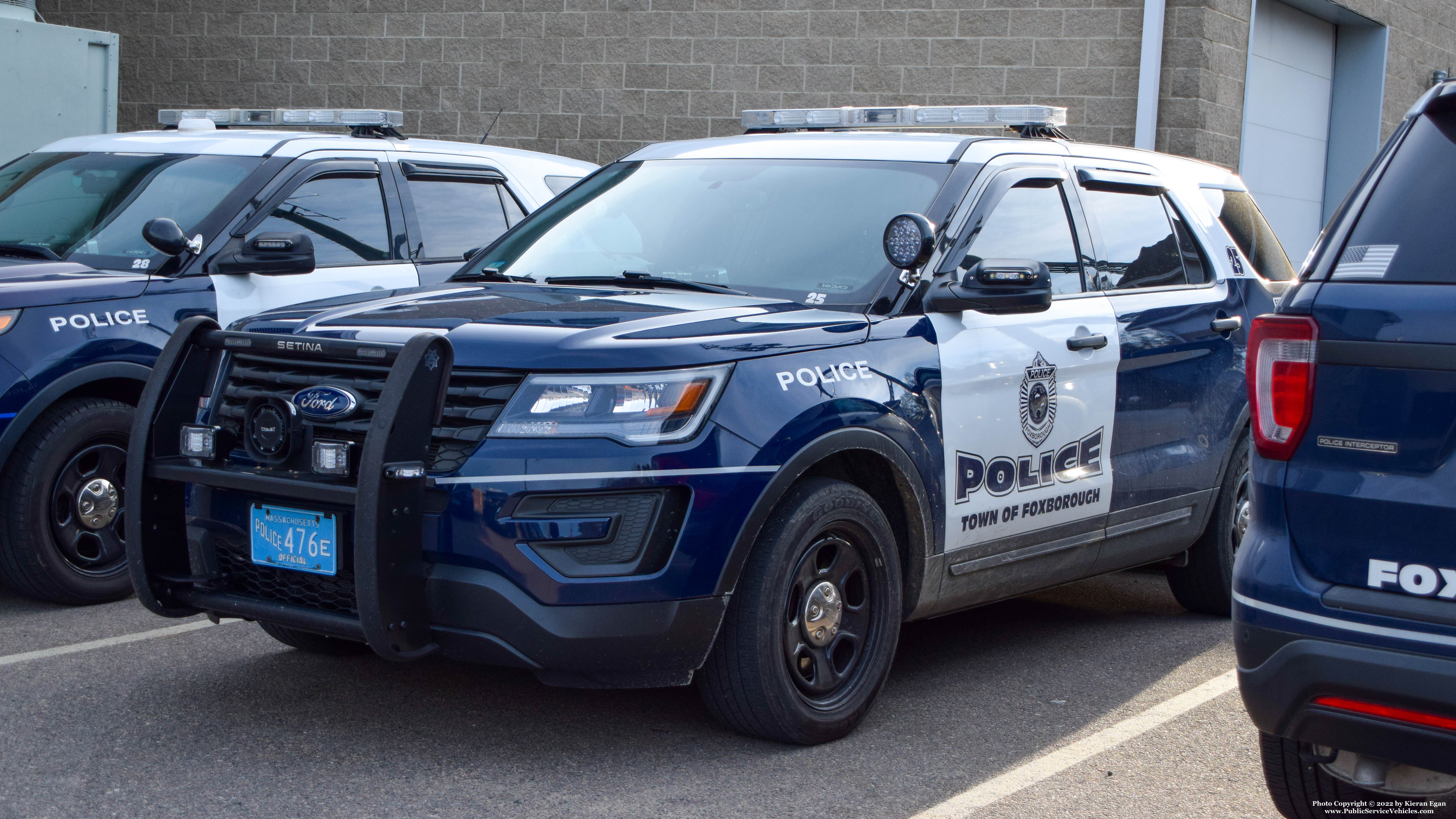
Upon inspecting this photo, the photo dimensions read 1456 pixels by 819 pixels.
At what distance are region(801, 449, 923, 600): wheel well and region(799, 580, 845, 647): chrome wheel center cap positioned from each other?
0.30 m

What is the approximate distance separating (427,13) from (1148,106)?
6.43 meters

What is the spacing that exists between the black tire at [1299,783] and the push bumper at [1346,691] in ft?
1.29

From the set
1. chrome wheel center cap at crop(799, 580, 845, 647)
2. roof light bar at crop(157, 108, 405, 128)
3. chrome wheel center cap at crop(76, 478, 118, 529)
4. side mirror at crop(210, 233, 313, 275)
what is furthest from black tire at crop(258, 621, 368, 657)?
roof light bar at crop(157, 108, 405, 128)

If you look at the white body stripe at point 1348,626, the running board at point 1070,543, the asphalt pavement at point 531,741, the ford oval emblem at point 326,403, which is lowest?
the asphalt pavement at point 531,741

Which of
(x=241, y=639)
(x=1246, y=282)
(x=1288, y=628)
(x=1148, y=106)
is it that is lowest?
(x=241, y=639)

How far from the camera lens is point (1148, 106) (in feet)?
35.9

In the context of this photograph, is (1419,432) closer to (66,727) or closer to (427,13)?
(66,727)

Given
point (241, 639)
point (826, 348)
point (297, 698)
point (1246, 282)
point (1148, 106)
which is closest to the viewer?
point (826, 348)

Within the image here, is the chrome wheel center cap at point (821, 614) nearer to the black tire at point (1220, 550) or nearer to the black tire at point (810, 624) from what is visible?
the black tire at point (810, 624)

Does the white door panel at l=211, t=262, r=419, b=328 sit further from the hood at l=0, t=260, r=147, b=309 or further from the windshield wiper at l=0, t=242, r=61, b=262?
the windshield wiper at l=0, t=242, r=61, b=262

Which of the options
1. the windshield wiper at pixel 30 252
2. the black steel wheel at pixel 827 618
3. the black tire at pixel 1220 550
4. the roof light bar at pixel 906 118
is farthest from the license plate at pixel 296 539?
the black tire at pixel 1220 550

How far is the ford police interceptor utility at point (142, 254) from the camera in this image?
18.4 ft

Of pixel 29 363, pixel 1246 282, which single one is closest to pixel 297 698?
pixel 29 363

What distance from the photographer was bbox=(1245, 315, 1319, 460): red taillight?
9.97ft
